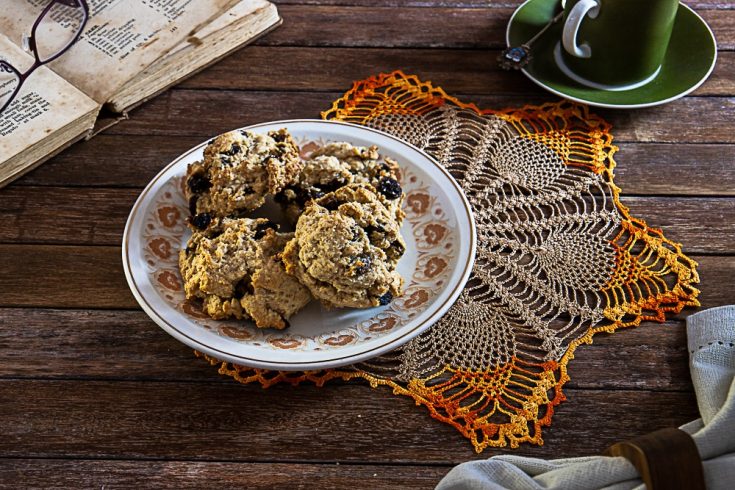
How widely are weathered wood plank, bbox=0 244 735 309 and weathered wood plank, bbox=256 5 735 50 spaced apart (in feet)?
2.08

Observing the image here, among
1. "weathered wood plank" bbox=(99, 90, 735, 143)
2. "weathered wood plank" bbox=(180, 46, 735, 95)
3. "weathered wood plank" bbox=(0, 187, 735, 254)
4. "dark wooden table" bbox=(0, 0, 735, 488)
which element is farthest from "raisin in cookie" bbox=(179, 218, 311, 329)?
"weathered wood plank" bbox=(180, 46, 735, 95)

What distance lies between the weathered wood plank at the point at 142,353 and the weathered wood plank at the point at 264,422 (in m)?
0.02

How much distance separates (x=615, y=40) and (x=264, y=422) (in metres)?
0.94

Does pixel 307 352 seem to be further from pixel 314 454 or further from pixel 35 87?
pixel 35 87

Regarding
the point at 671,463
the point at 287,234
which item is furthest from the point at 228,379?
the point at 671,463

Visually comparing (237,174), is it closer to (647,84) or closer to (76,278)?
(76,278)

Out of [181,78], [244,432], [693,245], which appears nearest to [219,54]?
[181,78]

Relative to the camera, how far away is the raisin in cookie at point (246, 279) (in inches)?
42.9

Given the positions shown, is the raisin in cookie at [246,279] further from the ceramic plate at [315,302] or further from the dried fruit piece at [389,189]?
the dried fruit piece at [389,189]

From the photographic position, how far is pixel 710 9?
69.7 inches

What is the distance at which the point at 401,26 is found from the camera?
1714mm

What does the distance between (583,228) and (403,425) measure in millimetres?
478

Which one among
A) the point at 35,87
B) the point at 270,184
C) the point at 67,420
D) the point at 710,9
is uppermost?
the point at 710,9

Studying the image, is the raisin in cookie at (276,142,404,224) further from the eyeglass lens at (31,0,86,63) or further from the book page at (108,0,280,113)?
the eyeglass lens at (31,0,86,63)
